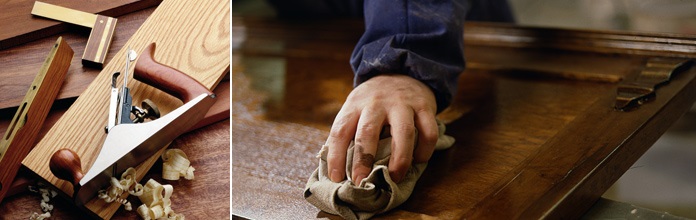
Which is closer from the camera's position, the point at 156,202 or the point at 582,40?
the point at 156,202

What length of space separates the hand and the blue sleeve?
0.14 ft

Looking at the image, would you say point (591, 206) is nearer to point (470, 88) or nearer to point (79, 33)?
point (470, 88)

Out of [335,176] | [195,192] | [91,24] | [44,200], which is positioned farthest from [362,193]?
[91,24]

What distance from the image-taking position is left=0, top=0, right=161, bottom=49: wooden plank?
116 centimetres

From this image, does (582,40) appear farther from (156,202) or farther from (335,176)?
(156,202)

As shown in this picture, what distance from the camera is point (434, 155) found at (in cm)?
91

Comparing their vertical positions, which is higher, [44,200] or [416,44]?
[416,44]

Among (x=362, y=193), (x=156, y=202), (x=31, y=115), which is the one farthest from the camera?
(x=31, y=115)

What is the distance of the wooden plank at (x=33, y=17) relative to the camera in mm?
1159

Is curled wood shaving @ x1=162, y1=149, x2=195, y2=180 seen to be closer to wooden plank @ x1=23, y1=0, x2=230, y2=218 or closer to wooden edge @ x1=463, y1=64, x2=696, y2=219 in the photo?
wooden plank @ x1=23, y1=0, x2=230, y2=218

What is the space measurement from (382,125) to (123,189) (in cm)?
31

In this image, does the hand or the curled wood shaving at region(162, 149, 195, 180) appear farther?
the curled wood shaving at region(162, 149, 195, 180)

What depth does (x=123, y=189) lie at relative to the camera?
841 mm

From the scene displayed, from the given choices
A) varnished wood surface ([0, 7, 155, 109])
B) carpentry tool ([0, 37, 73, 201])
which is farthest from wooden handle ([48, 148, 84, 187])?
varnished wood surface ([0, 7, 155, 109])
